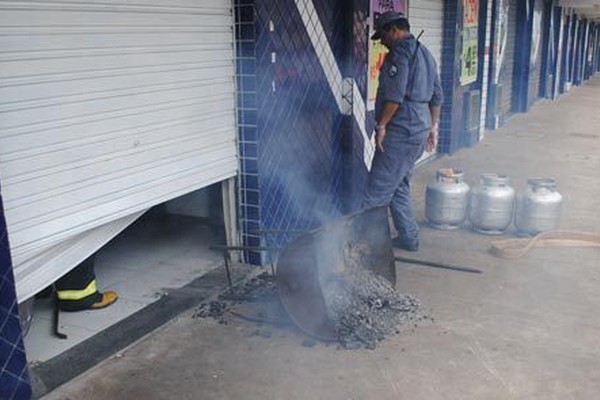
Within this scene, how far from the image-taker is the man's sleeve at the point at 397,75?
4793 mm

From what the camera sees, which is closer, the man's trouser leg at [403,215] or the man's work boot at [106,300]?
the man's work boot at [106,300]

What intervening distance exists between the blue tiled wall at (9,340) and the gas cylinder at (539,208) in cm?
436

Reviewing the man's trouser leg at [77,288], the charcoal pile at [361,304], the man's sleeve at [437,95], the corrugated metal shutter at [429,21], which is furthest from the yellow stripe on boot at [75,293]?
the corrugated metal shutter at [429,21]

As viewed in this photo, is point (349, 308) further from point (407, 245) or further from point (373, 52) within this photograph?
point (373, 52)

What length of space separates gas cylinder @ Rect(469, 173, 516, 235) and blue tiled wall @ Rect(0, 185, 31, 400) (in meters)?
4.12

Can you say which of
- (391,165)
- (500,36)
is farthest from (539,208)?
(500,36)

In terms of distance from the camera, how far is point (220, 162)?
14.9 ft

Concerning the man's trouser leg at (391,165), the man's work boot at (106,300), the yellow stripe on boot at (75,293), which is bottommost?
the man's work boot at (106,300)

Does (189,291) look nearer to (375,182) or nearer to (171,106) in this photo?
(171,106)

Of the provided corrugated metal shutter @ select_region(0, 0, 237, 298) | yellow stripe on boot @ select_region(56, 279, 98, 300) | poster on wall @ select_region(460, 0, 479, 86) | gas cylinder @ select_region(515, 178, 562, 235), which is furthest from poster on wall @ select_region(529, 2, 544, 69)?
yellow stripe on boot @ select_region(56, 279, 98, 300)

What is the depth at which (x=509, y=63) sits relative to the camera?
48.9 ft

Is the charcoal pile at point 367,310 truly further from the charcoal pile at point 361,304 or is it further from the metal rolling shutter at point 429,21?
the metal rolling shutter at point 429,21

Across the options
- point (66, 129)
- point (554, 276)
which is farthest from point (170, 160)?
point (554, 276)

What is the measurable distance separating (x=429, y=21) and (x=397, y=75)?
4199 mm
